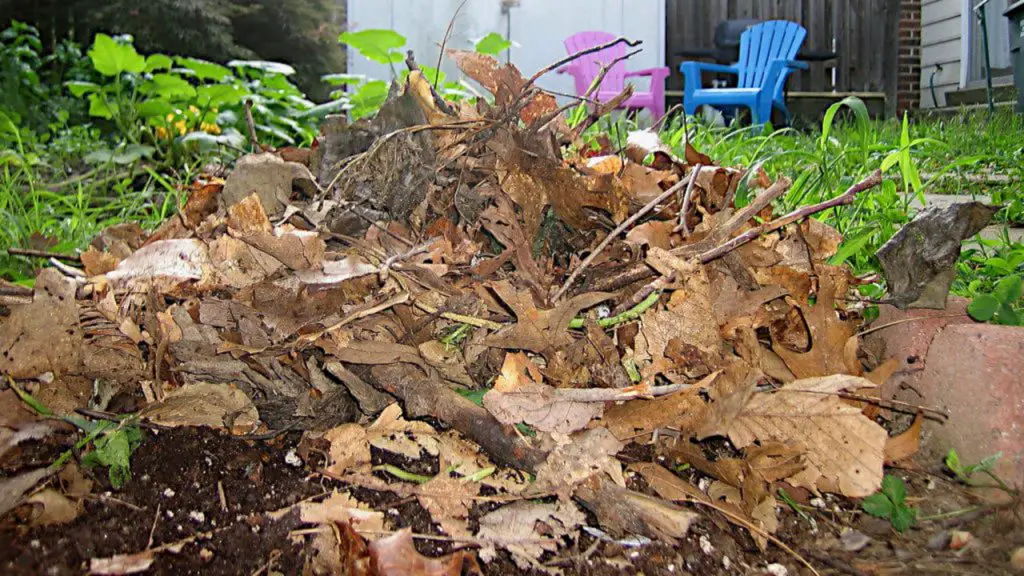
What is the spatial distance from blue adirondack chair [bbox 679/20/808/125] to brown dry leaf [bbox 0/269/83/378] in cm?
677

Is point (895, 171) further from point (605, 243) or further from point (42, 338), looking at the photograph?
point (42, 338)

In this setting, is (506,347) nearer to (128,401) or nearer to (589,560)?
(589,560)

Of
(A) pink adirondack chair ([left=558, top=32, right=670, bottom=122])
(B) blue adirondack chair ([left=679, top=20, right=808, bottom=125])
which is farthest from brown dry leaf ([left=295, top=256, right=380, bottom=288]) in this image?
(B) blue adirondack chair ([left=679, top=20, right=808, bottom=125])

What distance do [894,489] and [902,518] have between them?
0.04 meters

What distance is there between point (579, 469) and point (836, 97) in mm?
9709

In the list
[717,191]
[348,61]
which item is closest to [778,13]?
[348,61]

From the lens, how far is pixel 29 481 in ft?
3.02

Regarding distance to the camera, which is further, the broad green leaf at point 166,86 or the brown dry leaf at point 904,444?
the broad green leaf at point 166,86

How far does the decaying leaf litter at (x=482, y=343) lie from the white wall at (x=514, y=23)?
21.5 ft

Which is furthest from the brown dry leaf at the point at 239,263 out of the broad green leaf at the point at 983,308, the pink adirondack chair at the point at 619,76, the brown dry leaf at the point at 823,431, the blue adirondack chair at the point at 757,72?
the blue adirondack chair at the point at 757,72

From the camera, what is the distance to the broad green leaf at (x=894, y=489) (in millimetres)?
943

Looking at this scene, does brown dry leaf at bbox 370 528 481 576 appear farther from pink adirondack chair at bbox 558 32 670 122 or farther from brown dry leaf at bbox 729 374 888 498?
pink adirondack chair at bbox 558 32 670 122

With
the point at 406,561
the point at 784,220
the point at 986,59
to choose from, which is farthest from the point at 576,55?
the point at 986,59

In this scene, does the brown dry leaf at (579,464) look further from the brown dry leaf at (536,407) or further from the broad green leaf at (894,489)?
the broad green leaf at (894,489)
